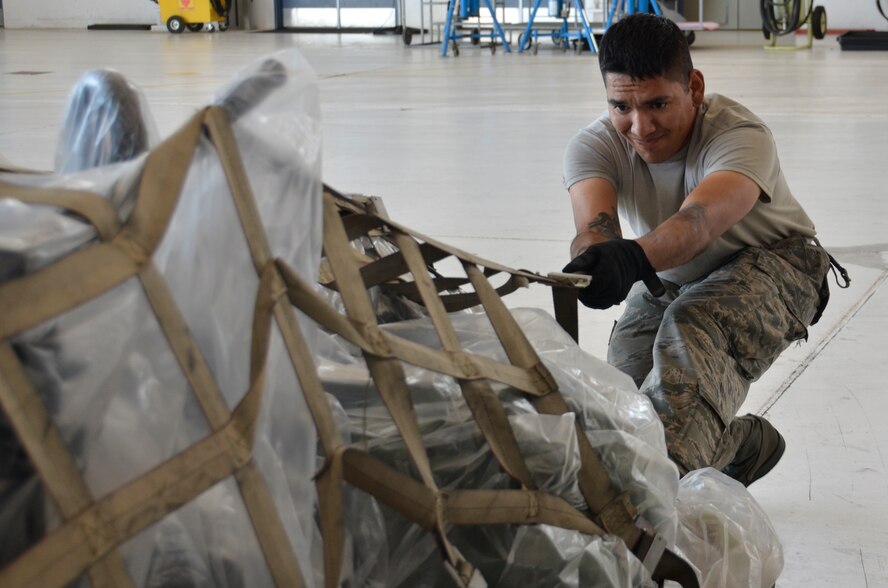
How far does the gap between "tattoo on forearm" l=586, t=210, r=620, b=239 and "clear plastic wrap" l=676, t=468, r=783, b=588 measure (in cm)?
71

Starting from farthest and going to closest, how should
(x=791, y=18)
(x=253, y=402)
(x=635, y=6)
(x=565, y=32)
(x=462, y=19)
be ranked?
(x=462, y=19), (x=565, y=32), (x=635, y=6), (x=791, y=18), (x=253, y=402)

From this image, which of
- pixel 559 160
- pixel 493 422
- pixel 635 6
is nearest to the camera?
pixel 493 422

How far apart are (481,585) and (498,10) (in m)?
19.4

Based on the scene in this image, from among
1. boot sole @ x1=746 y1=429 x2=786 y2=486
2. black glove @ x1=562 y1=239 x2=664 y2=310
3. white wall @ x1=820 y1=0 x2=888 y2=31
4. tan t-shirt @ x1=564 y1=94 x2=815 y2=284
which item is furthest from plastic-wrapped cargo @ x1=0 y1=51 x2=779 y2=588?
white wall @ x1=820 y1=0 x2=888 y2=31

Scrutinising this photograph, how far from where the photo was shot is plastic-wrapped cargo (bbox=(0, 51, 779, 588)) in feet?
2.86

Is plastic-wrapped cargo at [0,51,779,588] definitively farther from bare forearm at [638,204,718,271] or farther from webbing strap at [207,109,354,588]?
bare forearm at [638,204,718,271]

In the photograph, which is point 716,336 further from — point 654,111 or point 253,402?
point 253,402

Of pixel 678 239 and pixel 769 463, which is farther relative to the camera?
pixel 769 463

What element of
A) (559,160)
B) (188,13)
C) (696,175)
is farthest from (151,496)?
(188,13)

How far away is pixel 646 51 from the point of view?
219 cm

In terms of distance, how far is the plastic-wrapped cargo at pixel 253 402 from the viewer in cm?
87

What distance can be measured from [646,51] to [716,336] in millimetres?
542

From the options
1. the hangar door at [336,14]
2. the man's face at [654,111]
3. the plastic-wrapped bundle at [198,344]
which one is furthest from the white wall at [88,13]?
the plastic-wrapped bundle at [198,344]

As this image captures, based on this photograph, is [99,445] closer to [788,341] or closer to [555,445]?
[555,445]
